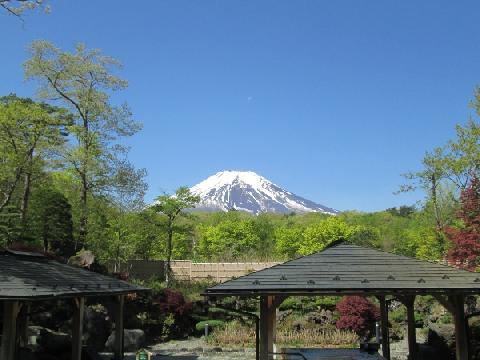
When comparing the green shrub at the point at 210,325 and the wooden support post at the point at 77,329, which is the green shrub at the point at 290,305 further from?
the wooden support post at the point at 77,329

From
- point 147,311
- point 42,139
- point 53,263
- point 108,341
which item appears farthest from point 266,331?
point 42,139

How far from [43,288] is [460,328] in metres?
9.27

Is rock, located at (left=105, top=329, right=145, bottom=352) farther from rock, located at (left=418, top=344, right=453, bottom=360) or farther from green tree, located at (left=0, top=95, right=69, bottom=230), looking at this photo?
rock, located at (left=418, top=344, right=453, bottom=360)

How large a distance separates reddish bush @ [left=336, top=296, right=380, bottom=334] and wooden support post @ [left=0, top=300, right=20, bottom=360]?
604 inches

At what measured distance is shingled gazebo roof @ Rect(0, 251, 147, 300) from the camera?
10992 mm

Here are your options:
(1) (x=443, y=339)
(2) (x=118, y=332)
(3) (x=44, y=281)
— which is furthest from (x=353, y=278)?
(2) (x=118, y=332)

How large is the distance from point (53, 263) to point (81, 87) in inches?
716

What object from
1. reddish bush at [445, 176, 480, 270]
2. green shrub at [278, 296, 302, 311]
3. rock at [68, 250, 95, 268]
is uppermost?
reddish bush at [445, 176, 480, 270]

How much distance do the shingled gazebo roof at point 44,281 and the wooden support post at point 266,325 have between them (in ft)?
14.9

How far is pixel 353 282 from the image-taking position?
10758mm

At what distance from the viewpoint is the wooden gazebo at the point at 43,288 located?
11.1 m

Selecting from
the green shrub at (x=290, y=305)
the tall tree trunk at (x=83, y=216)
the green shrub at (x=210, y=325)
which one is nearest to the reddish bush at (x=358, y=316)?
the green shrub at (x=290, y=305)

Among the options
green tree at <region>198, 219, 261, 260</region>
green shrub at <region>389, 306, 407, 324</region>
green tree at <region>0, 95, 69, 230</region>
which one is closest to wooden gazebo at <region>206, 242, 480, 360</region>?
green shrub at <region>389, 306, 407, 324</region>

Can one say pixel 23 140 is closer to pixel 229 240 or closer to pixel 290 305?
pixel 290 305
